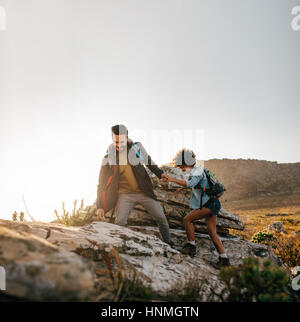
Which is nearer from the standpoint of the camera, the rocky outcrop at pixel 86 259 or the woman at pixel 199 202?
the rocky outcrop at pixel 86 259

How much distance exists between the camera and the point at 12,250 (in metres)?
1.60

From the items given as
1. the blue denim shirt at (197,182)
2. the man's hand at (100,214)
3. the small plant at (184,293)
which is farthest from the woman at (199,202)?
the man's hand at (100,214)

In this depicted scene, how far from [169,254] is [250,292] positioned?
1858 mm

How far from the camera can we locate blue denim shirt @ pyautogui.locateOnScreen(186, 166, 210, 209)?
4.11 m

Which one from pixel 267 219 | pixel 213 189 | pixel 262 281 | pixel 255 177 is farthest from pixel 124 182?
pixel 255 177

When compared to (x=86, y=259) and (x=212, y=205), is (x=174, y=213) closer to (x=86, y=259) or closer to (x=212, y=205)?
(x=212, y=205)

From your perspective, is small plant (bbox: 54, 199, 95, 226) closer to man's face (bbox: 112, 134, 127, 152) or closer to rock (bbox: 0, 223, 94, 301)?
man's face (bbox: 112, 134, 127, 152)

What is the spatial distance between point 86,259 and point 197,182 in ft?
8.97

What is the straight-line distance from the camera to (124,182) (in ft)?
15.4

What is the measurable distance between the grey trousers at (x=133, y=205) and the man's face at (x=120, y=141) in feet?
3.35

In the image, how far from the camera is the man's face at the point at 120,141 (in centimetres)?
458

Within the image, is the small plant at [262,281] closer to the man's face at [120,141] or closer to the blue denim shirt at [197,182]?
the blue denim shirt at [197,182]

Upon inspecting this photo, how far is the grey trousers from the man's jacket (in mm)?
135
